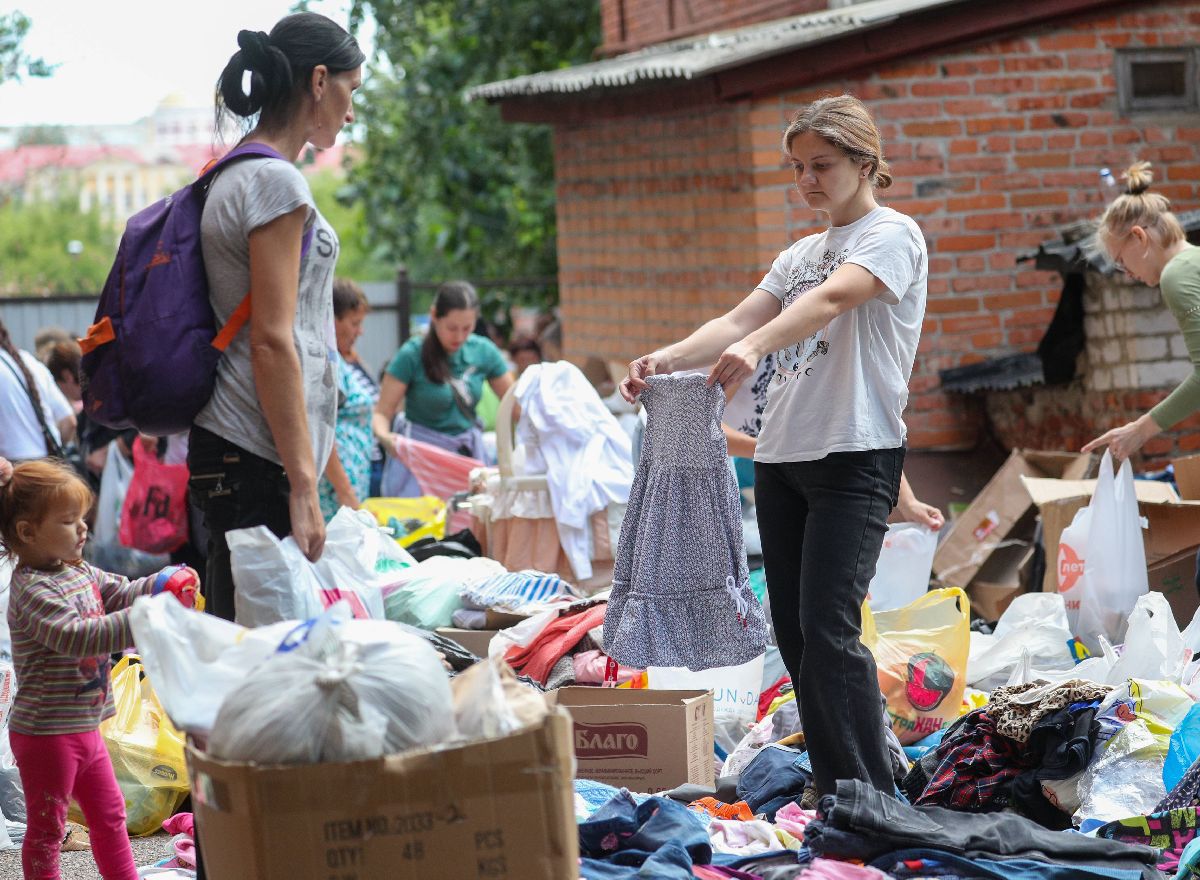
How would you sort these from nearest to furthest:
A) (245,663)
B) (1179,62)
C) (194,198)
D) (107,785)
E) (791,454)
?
1. (245,663)
2. (194,198)
3. (107,785)
4. (791,454)
5. (1179,62)

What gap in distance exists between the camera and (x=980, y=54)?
27.7 feet

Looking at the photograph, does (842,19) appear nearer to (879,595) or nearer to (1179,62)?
(1179,62)

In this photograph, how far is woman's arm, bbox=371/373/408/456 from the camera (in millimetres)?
7970

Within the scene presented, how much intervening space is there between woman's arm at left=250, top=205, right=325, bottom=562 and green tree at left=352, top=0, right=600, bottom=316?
13.5m

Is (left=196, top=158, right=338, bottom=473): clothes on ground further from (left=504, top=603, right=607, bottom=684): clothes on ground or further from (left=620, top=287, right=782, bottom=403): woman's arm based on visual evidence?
(left=504, top=603, right=607, bottom=684): clothes on ground

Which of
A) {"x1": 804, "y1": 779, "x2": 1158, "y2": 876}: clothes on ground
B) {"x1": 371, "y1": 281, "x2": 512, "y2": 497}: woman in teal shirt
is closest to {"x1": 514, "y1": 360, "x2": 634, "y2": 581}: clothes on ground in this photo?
{"x1": 371, "y1": 281, "x2": 512, "y2": 497}: woman in teal shirt

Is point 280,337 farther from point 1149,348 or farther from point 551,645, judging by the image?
point 1149,348

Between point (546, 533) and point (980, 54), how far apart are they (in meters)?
4.15

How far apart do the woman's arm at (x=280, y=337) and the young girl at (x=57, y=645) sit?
421 millimetres

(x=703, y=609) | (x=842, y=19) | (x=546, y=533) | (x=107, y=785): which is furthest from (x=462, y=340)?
(x=107, y=785)

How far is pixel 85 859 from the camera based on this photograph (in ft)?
14.0

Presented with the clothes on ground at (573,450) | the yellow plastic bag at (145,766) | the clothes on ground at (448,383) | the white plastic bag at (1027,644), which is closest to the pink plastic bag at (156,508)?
the clothes on ground at (448,383)

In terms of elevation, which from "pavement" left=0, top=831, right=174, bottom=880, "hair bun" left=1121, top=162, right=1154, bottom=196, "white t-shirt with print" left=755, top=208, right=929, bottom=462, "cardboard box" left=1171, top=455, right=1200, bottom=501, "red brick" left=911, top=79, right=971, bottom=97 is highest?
"red brick" left=911, top=79, right=971, bottom=97

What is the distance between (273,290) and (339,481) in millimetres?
2752
